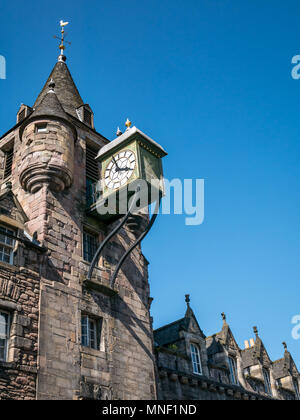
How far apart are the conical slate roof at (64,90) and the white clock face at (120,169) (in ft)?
13.2

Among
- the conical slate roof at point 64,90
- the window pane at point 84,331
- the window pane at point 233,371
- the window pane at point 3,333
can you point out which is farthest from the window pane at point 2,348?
the window pane at point 233,371

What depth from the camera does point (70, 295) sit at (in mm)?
15906

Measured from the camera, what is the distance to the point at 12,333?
13859 mm

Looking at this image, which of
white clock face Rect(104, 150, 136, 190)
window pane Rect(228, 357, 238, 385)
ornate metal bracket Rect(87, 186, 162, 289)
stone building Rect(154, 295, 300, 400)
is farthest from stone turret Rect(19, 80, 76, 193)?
window pane Rect(228, 357, 238, 385)

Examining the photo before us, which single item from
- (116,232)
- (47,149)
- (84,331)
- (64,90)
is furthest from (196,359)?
(64,90)

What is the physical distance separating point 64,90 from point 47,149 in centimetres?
592

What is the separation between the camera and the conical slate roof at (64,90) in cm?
2200

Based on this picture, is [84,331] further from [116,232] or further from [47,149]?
[47,149]

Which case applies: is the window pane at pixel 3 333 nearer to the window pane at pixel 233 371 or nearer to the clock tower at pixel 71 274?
the clock tower at pixel 71 274

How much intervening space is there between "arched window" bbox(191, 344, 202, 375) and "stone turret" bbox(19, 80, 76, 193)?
900 centimetres

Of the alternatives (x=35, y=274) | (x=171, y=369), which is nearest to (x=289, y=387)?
(x=171, y=369)

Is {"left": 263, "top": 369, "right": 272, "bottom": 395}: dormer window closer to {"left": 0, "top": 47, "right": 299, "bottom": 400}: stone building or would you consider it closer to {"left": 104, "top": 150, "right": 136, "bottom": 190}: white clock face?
{"left": 0, "top": 47, "right": 299, "bottom": 400}: stone building

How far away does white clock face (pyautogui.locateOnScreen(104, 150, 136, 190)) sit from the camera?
17.8 m
